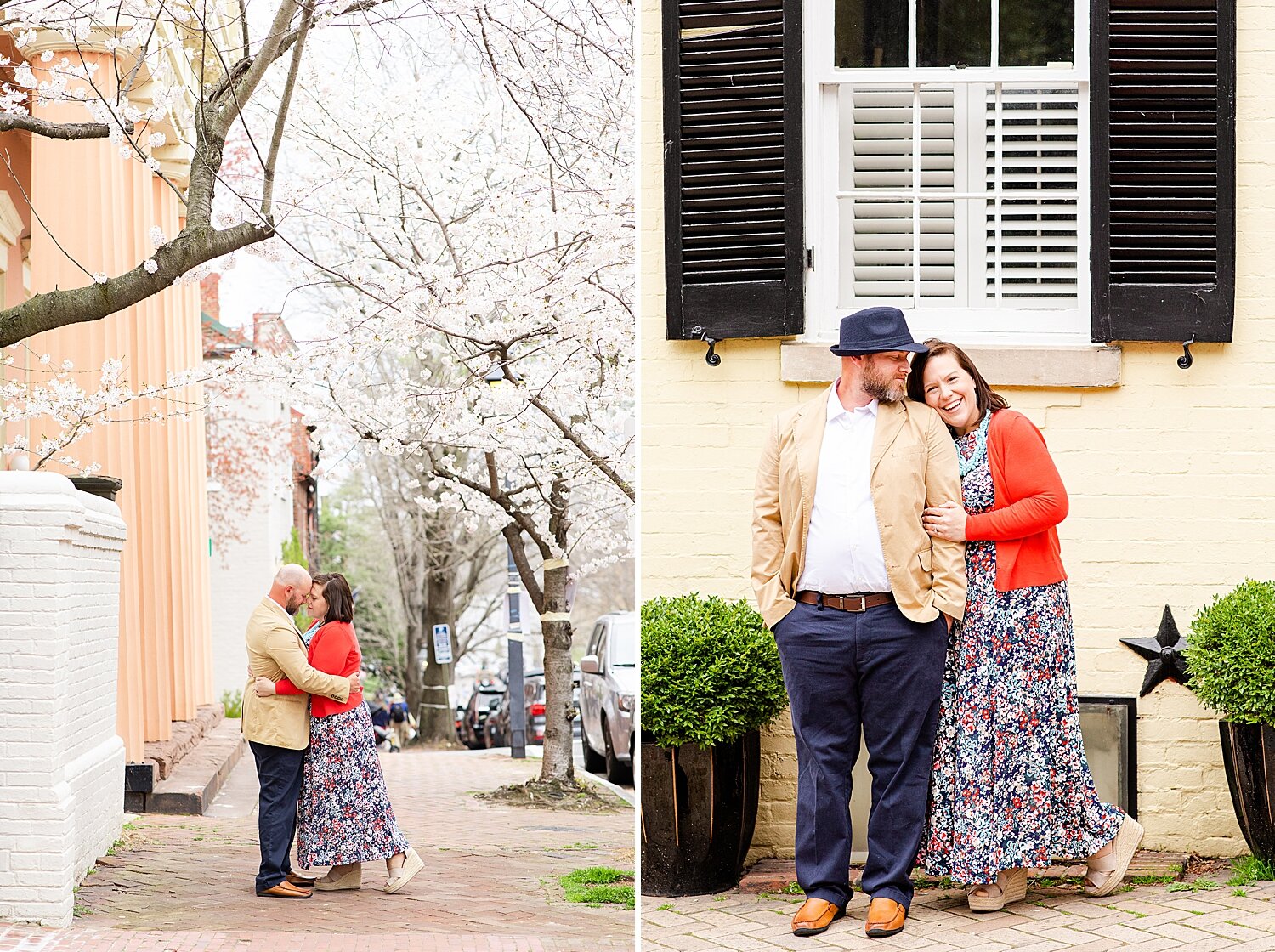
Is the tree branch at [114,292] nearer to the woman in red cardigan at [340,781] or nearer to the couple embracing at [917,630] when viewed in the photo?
the woman in red cardigan at [340,781]

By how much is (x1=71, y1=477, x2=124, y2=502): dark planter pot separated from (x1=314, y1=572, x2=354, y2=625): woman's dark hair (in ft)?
9.58

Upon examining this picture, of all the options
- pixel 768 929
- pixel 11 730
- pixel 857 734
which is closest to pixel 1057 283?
pixel 857 734

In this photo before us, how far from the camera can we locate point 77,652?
7508 mm

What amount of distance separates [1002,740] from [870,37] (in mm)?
3011

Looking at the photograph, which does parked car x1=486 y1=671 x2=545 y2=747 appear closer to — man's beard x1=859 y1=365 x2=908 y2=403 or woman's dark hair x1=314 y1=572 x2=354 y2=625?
woman's dark hair x1=314 y1=572 x2=354 y2=625

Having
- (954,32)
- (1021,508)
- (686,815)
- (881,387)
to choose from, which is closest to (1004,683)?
(1021,508)

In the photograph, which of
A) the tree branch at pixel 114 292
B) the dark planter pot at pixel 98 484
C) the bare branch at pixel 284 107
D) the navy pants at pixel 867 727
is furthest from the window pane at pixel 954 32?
the dark planter pot at pixel 98 484

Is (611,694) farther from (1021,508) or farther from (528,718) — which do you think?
(528,718)

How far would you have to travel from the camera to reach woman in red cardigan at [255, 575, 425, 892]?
7383mm

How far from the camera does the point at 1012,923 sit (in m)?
4.97

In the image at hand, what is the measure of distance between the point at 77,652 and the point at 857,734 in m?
4.43

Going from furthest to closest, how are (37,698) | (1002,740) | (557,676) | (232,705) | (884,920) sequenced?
(232,705) < (557,676) < (37,698) < (1002,740) < (884,920)

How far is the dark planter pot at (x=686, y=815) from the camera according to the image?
5477 mm

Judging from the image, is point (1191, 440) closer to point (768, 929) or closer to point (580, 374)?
point (768, 929)
